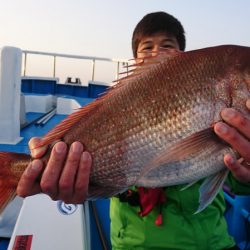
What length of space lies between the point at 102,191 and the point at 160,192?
0.51 m

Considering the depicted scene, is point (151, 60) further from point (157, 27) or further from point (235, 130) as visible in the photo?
point (157, 27)

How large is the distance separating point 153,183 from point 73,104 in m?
7.33

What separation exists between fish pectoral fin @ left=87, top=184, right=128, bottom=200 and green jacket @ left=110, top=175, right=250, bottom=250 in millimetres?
469

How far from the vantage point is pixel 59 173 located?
5.57 ft

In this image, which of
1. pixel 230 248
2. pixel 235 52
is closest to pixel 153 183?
pixel 235 52

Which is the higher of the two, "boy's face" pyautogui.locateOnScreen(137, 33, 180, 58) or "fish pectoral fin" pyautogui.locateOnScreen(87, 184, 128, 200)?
"boy's face" pyautogui.locateOnScreen(137, 33, 180, 58)

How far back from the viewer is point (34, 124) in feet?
22.1

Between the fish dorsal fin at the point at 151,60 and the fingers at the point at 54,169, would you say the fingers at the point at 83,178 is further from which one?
the fish dorsal fin at the point at 151,60

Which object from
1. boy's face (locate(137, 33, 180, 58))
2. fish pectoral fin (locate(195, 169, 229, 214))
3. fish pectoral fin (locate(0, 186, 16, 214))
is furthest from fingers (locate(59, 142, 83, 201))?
boy's face (locate(137, 33, 180, 58))

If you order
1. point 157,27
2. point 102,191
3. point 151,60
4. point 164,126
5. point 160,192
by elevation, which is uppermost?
point 157,27

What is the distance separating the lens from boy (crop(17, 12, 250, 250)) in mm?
1610

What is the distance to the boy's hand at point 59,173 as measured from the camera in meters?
1.62

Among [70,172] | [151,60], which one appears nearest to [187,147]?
[151,60]

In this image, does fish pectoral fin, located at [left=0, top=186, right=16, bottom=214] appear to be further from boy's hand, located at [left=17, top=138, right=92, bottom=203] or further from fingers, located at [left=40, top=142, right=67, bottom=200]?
fingers, located at [left=40, top=142, right=67, bottom=200]
